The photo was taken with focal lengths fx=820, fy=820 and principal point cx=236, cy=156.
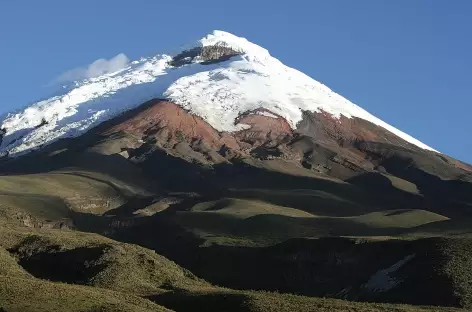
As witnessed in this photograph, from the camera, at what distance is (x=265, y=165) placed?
14625 centimetres

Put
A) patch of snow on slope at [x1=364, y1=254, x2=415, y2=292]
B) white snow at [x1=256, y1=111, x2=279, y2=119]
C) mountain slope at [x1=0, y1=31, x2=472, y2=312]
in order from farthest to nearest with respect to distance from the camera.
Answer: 1. white snow at [x1=256, y1=111, x2=279, y2=119]
2. patch of snow on slope at [x1=364, y1=254, x2=415, y2=292]
3. mountain slope at [x1=0, y1=31, x2=472, y2=312]

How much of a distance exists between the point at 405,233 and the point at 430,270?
3213cm

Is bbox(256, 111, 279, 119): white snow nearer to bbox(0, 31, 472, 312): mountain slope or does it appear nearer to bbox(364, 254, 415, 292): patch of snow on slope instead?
bbox(0, 31, 472, 312): mountain slope

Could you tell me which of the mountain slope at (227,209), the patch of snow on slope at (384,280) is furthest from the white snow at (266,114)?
the patch of snow on slope at (384,280)

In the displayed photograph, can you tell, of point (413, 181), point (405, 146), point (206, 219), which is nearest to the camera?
point (206, 219)

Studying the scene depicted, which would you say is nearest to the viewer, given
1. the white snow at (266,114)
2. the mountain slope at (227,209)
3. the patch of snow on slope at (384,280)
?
the mountain slope at (227,209)

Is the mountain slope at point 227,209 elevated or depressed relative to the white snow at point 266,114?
depressed

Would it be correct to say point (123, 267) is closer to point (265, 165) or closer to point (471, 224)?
point (471, 224)

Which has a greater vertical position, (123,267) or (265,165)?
(265,165)

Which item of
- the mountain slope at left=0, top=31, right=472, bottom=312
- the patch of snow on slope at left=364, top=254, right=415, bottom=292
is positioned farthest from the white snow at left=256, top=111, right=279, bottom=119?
the patch of snow on slope at left=364, top=254, right=415, bottom=292

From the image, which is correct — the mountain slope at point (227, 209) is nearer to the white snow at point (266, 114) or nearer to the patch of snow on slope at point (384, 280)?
the patch of snow on slope at point (384, 280)

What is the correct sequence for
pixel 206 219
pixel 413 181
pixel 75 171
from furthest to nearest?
1. pixel 413 181
2. pixel 75 171
3. pixel 206 219

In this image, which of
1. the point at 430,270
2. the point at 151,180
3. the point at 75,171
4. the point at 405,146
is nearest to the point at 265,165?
the point at 151,180

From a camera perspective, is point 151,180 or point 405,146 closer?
point 151,180
